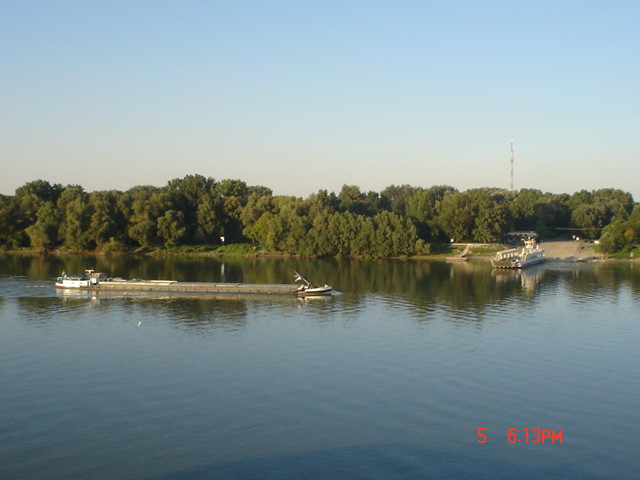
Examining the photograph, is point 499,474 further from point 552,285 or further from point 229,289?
point 552,285

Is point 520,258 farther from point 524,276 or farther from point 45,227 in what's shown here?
point 45,227

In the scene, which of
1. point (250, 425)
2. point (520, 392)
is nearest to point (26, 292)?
point (250, 425)

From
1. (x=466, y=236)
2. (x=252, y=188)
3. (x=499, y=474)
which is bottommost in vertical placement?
(x=499, y=474)

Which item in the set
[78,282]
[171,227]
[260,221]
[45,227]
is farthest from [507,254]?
[45,227]

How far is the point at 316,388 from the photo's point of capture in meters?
26.7

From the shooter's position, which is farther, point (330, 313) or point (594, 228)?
point (594, 228)

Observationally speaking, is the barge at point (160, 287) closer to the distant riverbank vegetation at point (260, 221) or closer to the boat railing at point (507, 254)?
the boat railing at point (507, 254)

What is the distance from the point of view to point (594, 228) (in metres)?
119

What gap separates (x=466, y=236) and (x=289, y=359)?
8057cm

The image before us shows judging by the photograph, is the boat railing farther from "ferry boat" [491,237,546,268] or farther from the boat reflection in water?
the boat reflection in water

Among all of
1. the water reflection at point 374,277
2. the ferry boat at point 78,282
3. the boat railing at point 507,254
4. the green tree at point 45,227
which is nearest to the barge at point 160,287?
the ferry boat at point 78,282
